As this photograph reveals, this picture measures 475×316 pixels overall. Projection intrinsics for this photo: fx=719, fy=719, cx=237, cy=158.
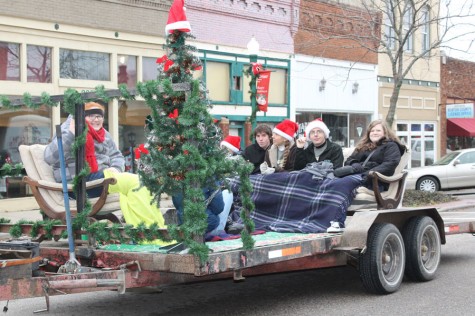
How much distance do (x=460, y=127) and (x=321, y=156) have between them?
24.1 m

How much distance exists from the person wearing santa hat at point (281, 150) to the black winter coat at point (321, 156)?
10cm

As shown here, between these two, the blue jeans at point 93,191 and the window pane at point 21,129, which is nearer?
the blue jeans at point 93,191

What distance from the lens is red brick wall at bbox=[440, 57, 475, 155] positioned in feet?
100

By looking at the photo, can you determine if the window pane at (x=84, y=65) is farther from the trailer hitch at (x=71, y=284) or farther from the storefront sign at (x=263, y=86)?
the trailer hitch at (x=71, y=284)

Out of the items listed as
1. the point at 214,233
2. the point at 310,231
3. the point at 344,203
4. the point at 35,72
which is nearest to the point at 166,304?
the point at 214,233

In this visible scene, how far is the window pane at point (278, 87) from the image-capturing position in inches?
891

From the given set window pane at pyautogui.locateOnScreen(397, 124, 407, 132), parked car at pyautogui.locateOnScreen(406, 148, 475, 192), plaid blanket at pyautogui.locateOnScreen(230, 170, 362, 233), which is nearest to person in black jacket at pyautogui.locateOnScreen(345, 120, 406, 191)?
plaid blanket at pyautogui.locateOnScreen(230, 170, 362, 233)

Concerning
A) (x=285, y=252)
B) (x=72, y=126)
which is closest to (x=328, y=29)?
(x=72, y=126)

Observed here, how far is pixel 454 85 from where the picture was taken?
103ft

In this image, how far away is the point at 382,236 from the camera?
710 centimetres

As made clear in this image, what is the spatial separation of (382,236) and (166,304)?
7.38 ft

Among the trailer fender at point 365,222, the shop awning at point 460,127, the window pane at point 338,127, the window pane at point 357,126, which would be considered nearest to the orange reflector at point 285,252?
the trailer fender at point 365,222

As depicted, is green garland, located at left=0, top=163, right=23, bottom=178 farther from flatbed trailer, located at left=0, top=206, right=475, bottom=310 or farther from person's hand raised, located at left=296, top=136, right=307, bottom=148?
person's hand raised, located at left=296, top=136, right=307, bottom=148

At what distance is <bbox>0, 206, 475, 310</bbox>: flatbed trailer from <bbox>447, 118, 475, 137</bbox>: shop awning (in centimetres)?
2350
